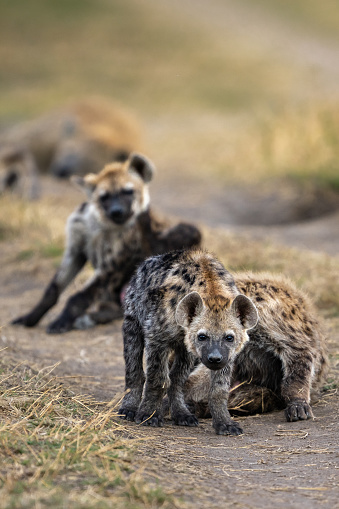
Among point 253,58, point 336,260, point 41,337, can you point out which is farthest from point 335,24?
point 41,337

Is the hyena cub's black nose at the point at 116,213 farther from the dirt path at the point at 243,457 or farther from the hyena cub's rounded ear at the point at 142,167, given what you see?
the dirt path at the point at 243,457

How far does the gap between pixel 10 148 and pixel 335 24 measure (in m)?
17.3

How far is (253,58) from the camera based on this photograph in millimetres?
23781

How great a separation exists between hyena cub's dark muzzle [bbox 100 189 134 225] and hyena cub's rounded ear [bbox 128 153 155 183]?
1.04ft

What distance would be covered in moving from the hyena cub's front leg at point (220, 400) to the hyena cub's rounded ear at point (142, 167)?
317 centimetres

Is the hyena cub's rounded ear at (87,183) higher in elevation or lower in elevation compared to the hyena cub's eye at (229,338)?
higher

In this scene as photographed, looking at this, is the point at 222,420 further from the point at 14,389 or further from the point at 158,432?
the point at 14,389

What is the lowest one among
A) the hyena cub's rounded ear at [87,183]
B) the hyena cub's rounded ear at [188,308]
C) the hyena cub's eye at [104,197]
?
the hyena cub's rounded ear at [188,308]

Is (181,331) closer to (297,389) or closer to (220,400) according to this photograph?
(220,400)

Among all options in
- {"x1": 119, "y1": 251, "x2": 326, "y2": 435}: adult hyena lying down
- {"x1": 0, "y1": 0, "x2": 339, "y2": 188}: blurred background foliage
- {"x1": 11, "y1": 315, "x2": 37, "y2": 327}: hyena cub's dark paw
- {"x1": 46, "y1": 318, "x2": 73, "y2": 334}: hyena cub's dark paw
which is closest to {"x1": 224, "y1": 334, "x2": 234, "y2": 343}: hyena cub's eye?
{"x1": 119, "y1": 251, "x2": 326, "y2": 435}: adult hyena lying down

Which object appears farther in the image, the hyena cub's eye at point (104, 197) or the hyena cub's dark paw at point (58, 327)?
the hyena cub's eye at point (104, 197)

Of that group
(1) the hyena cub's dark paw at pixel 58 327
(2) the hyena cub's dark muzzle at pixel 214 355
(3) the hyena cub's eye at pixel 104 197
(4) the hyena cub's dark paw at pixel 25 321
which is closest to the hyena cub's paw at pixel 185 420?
(2) the hyena cub's dark muzzle at pixel 214 355

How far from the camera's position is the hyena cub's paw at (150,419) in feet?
12.1

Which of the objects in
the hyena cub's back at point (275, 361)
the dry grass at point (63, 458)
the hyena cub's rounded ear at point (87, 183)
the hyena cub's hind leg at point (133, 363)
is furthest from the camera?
the hyena cub's rounded ear at point (87, 183)
